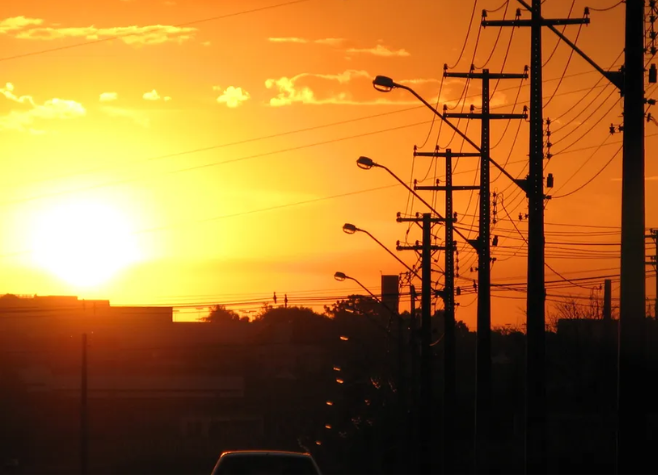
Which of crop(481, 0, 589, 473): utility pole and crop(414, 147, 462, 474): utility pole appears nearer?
crop(481, 0, 589, 473): utility pole

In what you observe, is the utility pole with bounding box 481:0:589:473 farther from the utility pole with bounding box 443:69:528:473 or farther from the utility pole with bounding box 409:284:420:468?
the utility pole with bounding box 409:284:420:468

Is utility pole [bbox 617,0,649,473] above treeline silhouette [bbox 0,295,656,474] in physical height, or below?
above

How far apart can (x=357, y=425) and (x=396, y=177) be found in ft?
135

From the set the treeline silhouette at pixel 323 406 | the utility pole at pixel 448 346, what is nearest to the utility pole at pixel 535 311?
the utility pole at pixel 448 346

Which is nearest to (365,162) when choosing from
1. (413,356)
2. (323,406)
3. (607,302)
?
(413,356)

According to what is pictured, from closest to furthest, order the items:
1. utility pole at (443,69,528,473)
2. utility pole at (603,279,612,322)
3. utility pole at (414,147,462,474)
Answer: utility pole at (443,69,528,473), utility pole at (414,147,462,474), utility pole at (603,279,612,322)

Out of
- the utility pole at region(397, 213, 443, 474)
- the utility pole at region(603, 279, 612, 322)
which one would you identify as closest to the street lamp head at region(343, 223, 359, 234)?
the utility pole at region(397, 213, 443, 474)

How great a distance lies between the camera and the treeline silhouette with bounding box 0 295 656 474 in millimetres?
48438

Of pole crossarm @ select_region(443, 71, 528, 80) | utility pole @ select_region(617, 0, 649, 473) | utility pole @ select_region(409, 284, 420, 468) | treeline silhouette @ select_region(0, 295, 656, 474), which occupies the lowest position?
treeline silhouette @ select_region(0, 295, 656, 474)

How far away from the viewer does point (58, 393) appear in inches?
3543

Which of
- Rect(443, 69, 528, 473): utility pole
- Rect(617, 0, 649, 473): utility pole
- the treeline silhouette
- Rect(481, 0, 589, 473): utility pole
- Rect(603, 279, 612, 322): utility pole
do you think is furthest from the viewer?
Rect(603, 279, 612, 322): utility pole

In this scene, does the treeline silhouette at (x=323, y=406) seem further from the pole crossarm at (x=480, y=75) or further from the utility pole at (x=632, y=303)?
the utility pole at (x=632, y=303)

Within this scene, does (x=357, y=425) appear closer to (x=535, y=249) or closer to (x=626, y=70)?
(x=535, y=249)

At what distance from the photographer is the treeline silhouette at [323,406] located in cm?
4844
